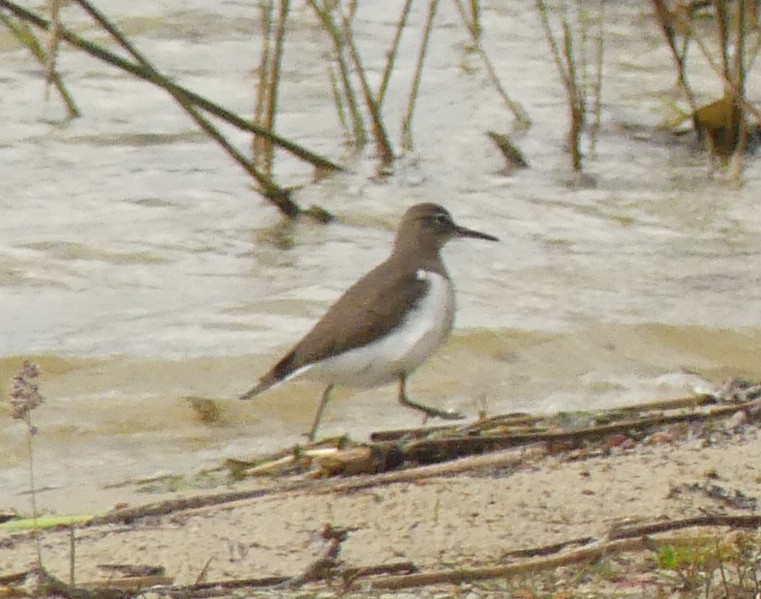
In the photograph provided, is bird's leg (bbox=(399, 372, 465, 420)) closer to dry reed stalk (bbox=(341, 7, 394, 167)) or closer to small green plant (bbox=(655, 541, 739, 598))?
small green plant (bbox=(655, 541, 739, 598))

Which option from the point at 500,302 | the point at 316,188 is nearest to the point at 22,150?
the point at 316,188

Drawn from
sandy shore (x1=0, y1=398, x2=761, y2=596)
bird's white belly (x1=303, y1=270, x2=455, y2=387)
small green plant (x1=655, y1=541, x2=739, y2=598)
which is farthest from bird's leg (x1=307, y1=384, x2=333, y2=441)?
small green plant (x1=655, y1=541, x2=739, y2=598)

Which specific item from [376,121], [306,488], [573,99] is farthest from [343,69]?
[306,488]

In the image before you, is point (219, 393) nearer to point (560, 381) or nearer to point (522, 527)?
point (560, 381)

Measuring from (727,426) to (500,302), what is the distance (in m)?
2.97

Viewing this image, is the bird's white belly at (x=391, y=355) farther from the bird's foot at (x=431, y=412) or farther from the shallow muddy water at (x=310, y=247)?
the shallow muddy water at (x=310, y=247)

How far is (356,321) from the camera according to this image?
592 cm

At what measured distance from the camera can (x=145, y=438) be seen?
621cm

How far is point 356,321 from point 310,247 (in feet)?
8.77

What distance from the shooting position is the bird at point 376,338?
5820 mm

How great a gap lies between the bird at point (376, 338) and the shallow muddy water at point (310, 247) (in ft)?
1.27

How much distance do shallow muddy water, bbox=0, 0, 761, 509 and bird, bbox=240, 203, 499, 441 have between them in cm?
39

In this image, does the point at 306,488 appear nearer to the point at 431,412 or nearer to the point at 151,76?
the point at 431,412

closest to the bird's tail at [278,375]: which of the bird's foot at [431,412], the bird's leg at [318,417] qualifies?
the bird's leg at [318,417]
